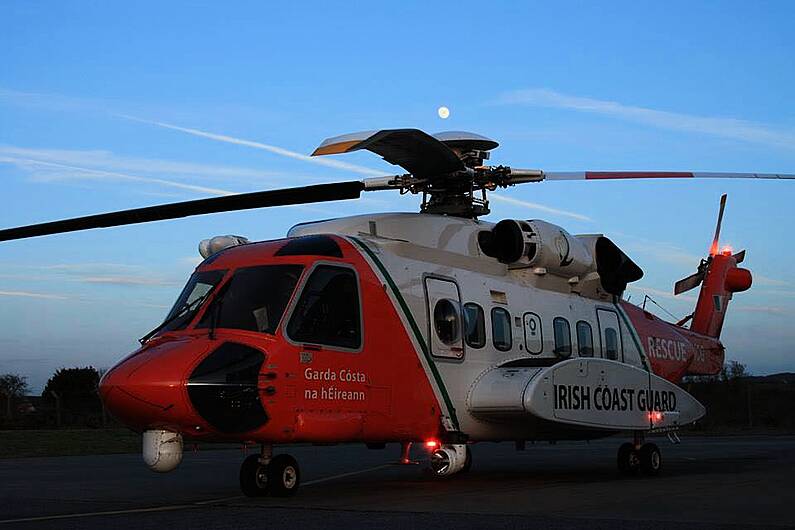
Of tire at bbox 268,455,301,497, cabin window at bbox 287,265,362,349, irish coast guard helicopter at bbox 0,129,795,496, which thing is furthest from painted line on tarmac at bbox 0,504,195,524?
cabin window at bbox 287,265,362,349

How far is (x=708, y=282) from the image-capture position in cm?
1906

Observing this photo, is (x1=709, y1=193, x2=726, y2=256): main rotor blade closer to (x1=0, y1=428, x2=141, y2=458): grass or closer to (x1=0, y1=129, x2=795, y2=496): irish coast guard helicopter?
(x1=0, y1=129, x2=795, y2=496): irish coast guard helicopter

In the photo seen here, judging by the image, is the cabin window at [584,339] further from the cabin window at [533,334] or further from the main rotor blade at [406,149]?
the main rotor blade at [406,149]

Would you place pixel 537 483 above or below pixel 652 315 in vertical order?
below

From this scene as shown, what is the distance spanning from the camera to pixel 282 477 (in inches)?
430

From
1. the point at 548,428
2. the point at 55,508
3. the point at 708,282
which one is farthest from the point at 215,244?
the point at 708,282

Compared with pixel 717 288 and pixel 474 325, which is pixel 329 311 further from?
pixel 717 288

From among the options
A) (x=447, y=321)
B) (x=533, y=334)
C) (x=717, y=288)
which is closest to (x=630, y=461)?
(x=533, y=334)

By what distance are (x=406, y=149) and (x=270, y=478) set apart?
13.7 ft

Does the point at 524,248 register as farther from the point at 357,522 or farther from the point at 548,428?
the point at 357,522

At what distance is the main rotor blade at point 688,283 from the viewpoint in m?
19.1

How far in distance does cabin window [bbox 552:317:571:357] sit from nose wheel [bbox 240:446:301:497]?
17.6 feet

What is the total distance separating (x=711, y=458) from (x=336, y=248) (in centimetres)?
1078

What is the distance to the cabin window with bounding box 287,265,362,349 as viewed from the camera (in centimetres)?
1101
